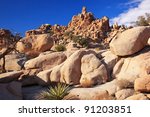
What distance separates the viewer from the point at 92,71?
17.9 metres

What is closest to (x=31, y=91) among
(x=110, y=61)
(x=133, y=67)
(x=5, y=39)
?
(x=110, y=61)

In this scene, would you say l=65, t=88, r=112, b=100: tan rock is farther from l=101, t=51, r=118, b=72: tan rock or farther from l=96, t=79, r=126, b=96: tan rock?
l=101, t=51, r=118, b=72: tan rock

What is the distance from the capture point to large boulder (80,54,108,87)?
17.5 m

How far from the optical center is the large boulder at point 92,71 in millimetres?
17531

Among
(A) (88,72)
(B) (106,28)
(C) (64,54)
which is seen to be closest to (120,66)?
(A) (88,72)

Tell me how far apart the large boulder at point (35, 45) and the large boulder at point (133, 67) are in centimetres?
852

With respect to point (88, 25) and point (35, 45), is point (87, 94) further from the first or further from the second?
point (88, 25)

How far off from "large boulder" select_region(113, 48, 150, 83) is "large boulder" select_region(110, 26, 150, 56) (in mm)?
373

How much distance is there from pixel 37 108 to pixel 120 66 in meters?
8.52

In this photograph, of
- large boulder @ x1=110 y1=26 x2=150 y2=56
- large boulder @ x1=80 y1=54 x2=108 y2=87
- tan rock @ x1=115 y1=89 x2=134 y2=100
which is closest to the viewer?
tan rock @ x1=115 y1=89 x2=134 y2=100

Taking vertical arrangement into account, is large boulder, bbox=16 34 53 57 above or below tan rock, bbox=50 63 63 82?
above

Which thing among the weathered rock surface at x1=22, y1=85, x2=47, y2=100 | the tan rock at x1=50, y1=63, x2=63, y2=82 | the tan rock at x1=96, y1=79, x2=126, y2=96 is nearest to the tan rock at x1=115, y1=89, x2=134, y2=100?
the tan rock at x1=96, y1=79, x2=126, y2=96

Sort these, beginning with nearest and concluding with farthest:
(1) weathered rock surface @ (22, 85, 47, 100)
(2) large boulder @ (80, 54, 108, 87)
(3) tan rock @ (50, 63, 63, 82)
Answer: (1) weathered rock surface @ (22, 85, 47, 100) → (2) large boulder @ (80, 54, 108, 87) → (3) tan rock @ (50, 63, 63, 82)

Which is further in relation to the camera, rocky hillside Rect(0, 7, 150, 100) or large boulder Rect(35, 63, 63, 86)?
large boulder Rect(35, 63, 63, 86)
